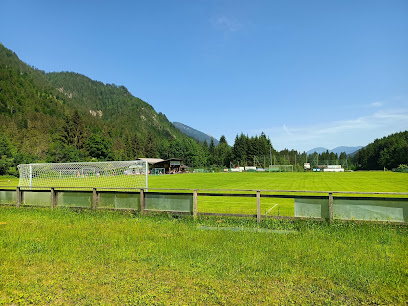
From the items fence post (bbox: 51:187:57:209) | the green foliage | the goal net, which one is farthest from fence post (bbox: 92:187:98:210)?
the green foliage

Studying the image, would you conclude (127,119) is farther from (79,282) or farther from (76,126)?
(79,282)

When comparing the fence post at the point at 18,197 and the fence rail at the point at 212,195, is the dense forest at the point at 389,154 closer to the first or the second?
the fence rail at the point at 212,195

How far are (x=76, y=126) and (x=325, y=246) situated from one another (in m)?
101

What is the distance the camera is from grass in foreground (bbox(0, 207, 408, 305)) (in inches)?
149

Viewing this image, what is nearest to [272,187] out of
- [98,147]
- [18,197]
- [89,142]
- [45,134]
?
[18,197]

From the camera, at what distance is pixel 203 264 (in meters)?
4.88

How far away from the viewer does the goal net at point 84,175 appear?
1650cm

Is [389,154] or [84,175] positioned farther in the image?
[389,154]

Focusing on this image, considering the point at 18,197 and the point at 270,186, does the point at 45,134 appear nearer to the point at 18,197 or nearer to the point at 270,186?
the point at 270,186

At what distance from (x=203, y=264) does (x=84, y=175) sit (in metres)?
→ 16.6

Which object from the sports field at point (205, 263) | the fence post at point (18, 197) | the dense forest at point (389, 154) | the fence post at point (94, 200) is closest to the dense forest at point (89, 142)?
the dense forest at point (389, 154)

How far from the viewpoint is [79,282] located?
4.22m

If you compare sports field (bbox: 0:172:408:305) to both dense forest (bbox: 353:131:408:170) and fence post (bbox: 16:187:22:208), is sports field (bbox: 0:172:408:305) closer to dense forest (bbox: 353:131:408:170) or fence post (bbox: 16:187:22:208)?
fence post (bbox: 16:187:22:208)

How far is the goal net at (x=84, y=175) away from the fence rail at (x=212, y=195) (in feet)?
14.5
